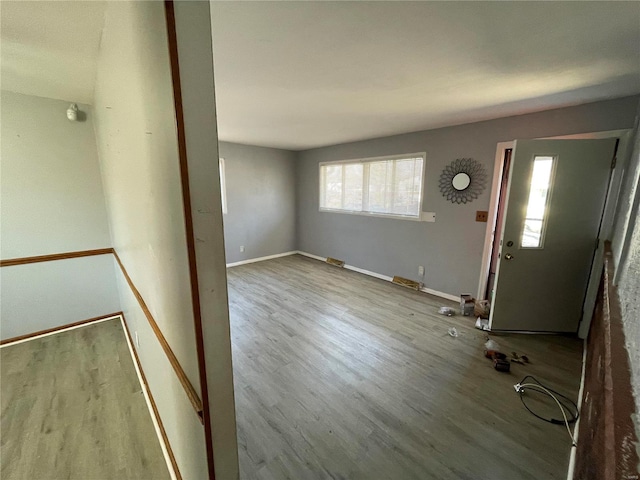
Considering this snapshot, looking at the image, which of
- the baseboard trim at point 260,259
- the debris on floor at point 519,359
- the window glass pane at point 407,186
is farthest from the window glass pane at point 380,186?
the debris on floor at point 519,359

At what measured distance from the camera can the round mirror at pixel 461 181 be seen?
310cm

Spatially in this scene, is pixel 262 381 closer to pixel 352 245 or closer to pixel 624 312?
pixel 624 312

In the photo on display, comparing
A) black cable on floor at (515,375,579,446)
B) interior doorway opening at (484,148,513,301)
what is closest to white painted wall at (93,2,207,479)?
black cable on floor at (515,375,579,446)

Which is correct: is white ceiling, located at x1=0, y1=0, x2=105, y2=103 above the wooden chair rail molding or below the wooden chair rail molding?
above

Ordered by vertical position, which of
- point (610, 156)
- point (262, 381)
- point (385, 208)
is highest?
point (610, 156)

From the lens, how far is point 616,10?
3.60ft

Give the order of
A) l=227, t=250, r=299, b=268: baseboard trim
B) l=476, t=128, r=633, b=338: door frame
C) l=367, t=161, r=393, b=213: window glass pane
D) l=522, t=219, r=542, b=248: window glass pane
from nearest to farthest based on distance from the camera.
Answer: l=476, t=128, r=633, b=338: door frame < l=522, t=219, r=542, b=248: window glass pane < l=367, t=161, r=393, b=213: window glass pane < l=227, t=250, r=299, b=268: baseboard trim

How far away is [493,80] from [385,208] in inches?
92.9

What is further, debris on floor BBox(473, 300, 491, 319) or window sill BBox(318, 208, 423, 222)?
window sill BBox(318, 208, 423, 222)

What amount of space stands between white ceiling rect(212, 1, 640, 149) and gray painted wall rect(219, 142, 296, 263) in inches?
83.9

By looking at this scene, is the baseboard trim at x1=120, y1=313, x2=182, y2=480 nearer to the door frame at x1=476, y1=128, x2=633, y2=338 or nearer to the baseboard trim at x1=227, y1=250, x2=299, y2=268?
the baseboard trim at x1=227, y1=250, x2=299, y2=268

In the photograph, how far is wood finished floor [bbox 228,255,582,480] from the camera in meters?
1.36

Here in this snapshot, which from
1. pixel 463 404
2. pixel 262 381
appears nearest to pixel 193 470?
pixel 262 381

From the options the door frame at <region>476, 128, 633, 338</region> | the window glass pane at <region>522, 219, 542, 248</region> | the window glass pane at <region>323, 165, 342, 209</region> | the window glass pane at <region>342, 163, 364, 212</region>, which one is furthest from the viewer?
the window glass pane at <region>323, 165, 342, 209</region>
